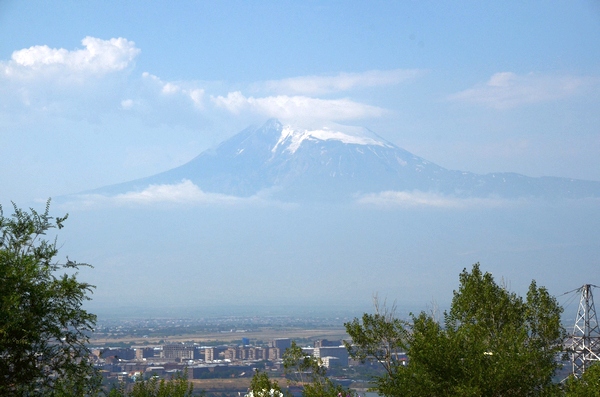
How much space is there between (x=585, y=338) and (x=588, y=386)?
11.5m

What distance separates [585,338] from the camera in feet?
81.9

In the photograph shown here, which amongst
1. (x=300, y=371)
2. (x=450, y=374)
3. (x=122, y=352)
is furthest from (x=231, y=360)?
(x=450, y=374)

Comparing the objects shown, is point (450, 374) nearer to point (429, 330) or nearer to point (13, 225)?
point (429, 330)

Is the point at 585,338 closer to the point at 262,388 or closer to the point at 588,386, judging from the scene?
the point at 262,388

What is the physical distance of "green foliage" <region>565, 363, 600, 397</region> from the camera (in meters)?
13.9

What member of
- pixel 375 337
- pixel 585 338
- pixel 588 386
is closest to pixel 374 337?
pixel 375 337

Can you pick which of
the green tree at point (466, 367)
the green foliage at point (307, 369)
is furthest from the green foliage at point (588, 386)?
the green foliage at point (307, 369)

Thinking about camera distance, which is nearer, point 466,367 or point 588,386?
point 588,386

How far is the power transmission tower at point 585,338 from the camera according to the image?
2419cm

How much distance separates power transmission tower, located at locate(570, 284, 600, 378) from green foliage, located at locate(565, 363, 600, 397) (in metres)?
9.25

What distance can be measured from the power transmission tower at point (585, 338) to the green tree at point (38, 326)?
14.6m

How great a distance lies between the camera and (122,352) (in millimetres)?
108000

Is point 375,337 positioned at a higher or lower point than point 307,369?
higher

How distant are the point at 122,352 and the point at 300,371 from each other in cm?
9181
